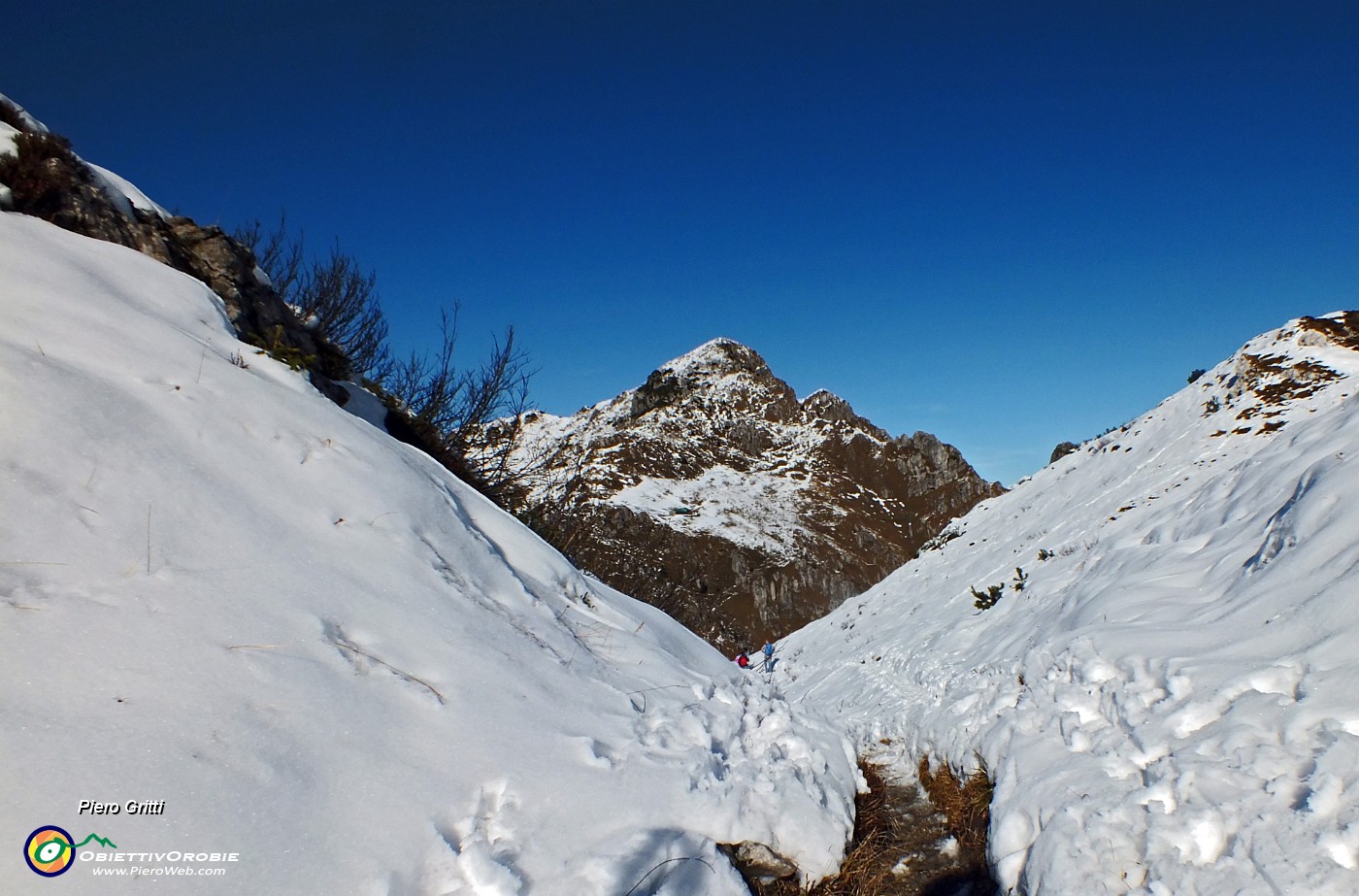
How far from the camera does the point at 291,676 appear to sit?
3162 millimetres

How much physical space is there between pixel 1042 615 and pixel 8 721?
32.9 ft

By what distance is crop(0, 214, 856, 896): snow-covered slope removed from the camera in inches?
98.9

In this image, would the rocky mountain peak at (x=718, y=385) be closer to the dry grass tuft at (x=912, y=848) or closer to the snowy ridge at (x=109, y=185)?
the snowy ridge at (x=109, y=185)

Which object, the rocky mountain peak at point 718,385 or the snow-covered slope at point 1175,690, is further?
the rocky mountain peak at point 718,385

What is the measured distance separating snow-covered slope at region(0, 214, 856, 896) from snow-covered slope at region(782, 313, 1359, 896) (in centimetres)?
144

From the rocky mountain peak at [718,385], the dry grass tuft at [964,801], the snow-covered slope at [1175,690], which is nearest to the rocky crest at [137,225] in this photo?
the dry grass tuft at [964,801]

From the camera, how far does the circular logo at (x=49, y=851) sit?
82.0 inches

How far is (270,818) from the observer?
8.48 feet

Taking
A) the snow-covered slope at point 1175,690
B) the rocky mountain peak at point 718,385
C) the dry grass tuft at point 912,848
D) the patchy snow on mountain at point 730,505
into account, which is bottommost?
the dry grass tuft at point 912,848

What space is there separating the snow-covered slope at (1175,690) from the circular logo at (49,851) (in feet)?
14.4

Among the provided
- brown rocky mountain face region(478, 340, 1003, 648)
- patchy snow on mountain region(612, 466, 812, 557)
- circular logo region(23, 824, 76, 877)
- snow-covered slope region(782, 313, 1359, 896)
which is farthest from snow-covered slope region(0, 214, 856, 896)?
patchy snow on mountain region(612, 466, 812, 557)

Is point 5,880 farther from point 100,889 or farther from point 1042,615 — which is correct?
point 1042,615

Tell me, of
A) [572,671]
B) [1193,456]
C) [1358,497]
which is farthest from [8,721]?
→ [1193,456]

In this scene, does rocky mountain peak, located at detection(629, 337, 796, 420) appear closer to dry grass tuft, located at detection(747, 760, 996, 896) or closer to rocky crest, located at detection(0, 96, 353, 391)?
rocky crest, located at detection(0, 96, 353, 391)
